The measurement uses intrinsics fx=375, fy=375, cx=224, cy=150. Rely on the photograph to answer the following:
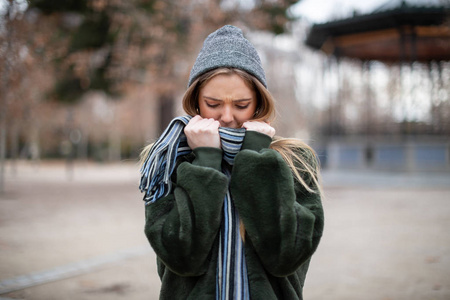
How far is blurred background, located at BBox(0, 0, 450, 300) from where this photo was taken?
4.00 m

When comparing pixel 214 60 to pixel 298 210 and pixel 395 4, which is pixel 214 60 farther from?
pixel 395 4

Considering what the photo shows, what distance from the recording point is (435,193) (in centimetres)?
1111

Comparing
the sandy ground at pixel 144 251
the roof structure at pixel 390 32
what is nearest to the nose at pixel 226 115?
the sandy ground at pixel 144 251

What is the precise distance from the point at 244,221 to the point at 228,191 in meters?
0.15

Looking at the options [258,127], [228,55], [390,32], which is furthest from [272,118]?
[390,32]

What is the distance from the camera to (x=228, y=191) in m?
1.40

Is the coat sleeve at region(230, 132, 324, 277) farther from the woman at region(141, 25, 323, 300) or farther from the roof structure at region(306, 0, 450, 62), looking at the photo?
the roof structure at region(306, 0, 450, 62)

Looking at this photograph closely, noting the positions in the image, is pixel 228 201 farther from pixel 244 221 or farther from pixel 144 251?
pixel 144 251

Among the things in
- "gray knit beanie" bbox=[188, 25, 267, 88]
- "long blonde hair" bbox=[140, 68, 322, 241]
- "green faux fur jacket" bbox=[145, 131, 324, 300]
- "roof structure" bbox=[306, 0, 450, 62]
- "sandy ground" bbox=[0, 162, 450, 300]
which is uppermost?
"roof structure" bbox=[306, 0, 450, 62]

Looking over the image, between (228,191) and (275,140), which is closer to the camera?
(228,191)

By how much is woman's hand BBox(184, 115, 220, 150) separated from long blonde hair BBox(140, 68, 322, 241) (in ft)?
0.73

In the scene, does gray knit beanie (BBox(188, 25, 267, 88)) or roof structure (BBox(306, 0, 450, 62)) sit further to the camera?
roof structure (BBox(306, 0, 450, 62))

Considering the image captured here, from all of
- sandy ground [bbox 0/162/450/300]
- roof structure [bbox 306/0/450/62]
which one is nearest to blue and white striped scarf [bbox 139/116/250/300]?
sandy ground [bbox 0/162/450/300]

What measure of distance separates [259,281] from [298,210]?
0.29 meters
